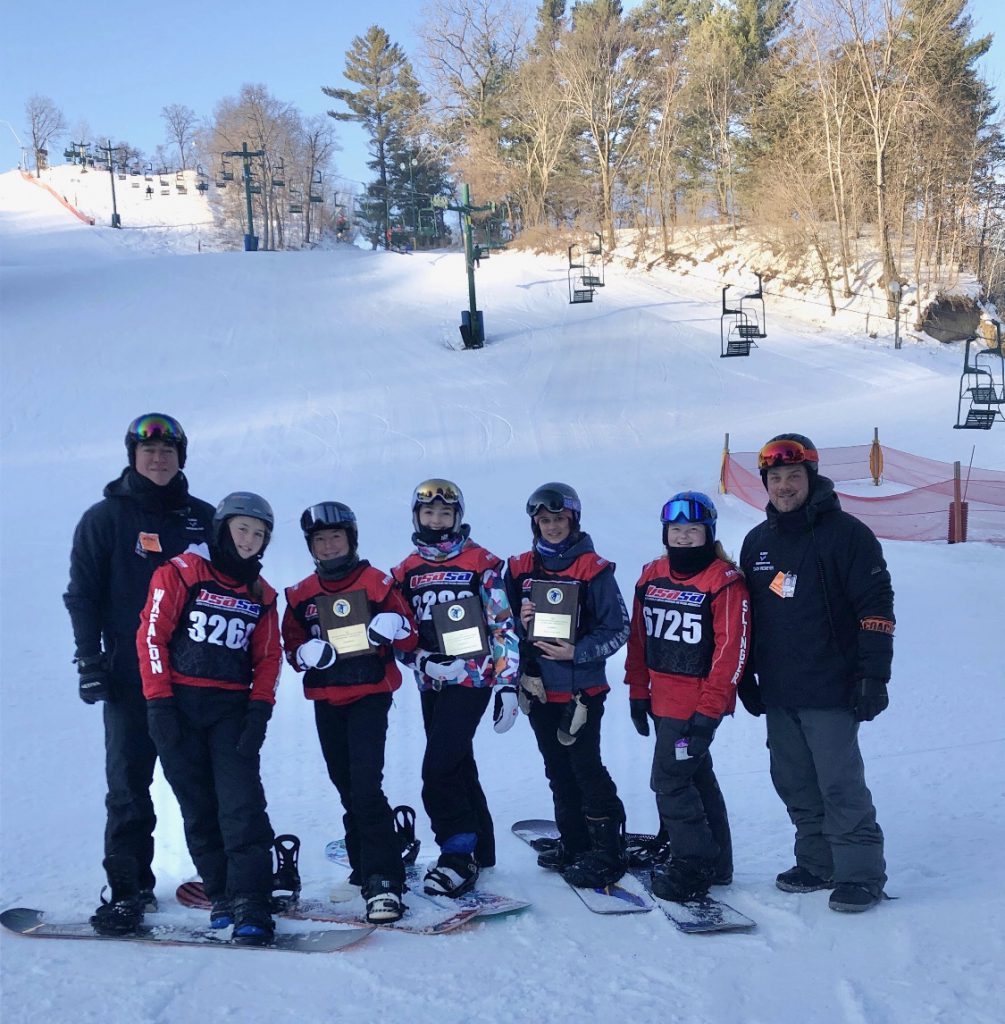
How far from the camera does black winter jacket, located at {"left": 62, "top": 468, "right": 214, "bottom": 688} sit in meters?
3.81

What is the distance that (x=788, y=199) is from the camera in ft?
112

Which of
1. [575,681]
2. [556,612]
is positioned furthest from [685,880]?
[556,612]

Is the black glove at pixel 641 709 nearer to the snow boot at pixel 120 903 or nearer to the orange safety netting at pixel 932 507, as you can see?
the snow boot at pixel 120 903

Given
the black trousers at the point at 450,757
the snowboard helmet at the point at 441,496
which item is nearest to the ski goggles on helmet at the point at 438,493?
the snowboard helmet at the point at 441,496

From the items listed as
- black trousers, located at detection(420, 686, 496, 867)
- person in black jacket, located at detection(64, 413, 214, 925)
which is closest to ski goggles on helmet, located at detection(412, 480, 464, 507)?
black trousers, located at detection(420, 686, 496, 867)

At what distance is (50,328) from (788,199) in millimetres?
24802

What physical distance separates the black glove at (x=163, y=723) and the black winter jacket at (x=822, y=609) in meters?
2.30

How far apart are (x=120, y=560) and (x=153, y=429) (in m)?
0.55

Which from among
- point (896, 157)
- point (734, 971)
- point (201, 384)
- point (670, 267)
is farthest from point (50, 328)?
point (896, 157)

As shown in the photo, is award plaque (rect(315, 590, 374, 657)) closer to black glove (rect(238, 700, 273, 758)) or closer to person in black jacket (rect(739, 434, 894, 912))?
black glove (rect(238, 700, 273, 758))

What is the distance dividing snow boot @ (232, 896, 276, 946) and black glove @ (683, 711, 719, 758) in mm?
1685

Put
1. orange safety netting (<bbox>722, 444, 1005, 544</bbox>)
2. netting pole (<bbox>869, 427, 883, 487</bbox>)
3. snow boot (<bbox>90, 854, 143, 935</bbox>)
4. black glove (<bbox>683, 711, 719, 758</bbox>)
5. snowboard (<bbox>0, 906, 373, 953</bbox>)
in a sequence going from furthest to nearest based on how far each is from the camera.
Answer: netting pole (<bbox>869, 427, 883, 487</bbox>), orange safety netting (<bbox>722, 444, 1005, 544</bbox>), black glove (<bbox>683, 711, 719, 758</bbox>), snow boot (<bbox>90, 854, 143, 935</bbox>), snowboard (<bbox>0, 906, 373, 953</bbox>)

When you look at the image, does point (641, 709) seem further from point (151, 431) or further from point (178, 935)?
point (151, 431)

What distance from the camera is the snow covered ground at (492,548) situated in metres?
3.03
